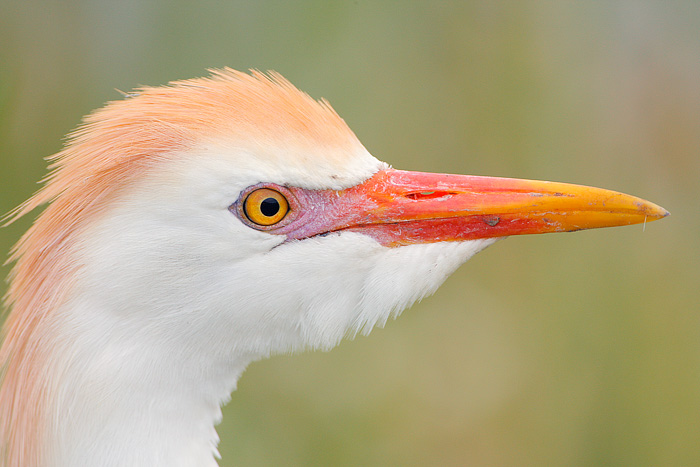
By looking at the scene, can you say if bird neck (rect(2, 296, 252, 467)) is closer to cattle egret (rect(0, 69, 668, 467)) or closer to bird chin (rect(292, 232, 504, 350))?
cattle egret (rect(0, 69, 668, 467))

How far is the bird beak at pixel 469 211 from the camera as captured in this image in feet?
3.26

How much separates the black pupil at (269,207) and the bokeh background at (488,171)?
144cm

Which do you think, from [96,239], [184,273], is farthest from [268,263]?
[96,239]

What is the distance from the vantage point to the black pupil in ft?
3.10

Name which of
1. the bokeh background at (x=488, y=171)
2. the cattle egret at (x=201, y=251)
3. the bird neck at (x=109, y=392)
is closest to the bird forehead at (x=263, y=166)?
the cattle egret at (x=201, y=251)

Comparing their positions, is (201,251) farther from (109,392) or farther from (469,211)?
(469,211)

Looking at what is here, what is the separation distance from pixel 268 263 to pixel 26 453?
45cm

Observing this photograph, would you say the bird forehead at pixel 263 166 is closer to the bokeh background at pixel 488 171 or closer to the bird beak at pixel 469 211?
the bird beak at pixel 469 211

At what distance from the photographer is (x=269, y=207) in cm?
95

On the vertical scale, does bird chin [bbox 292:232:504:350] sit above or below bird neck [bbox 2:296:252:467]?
above

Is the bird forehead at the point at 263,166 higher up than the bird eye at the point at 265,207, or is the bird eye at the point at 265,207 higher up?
the bird forehead at the point at 263,166

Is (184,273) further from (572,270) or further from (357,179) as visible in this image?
(572,270)

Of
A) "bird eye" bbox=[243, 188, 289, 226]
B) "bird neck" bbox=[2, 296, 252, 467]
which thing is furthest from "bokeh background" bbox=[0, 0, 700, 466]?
"bird eye" bbox=[243, 188, 289, 226]

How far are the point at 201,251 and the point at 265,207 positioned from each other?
0.12 metres
